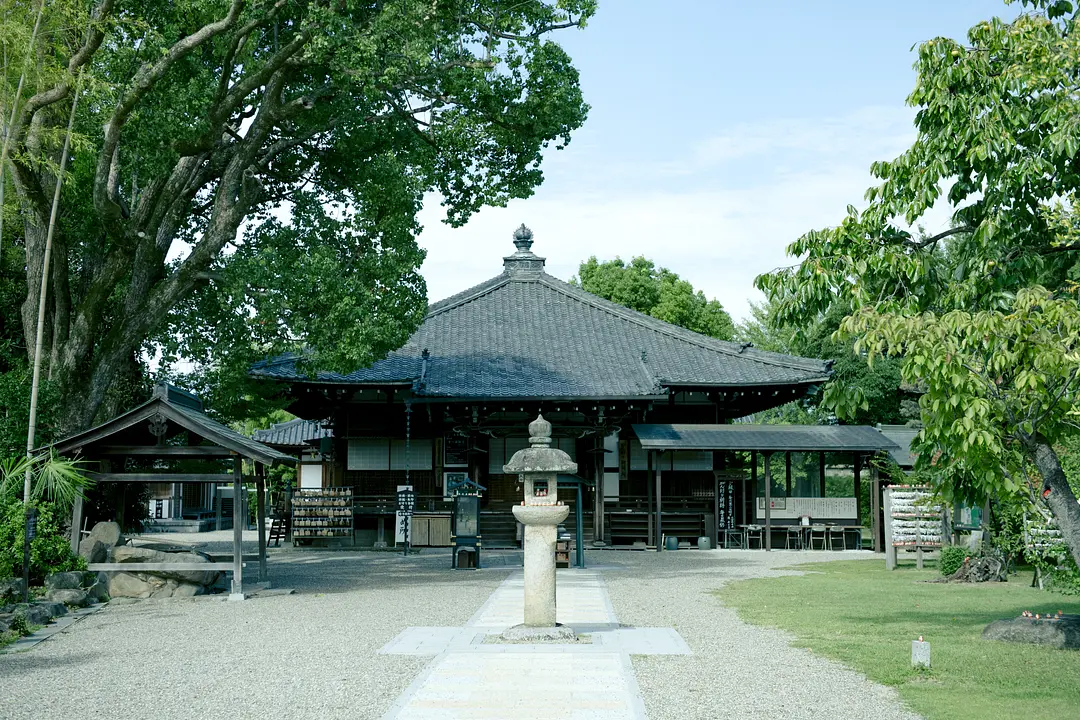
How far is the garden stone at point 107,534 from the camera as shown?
47.5 feet

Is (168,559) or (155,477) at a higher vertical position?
(155,477)

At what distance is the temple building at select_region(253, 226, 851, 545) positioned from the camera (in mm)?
23938

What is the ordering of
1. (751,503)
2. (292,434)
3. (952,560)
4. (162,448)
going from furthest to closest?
(292,434)
(751,503)
(952,560)
(162,448)

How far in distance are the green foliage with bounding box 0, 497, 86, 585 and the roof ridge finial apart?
18.9 metres

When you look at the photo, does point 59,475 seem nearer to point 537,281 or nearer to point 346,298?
point 346,298

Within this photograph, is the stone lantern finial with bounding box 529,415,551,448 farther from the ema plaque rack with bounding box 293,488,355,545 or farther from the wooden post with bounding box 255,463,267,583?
the ema plaque rack with bounding box 293,488,355,545

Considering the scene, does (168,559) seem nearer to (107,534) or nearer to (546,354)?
(107,534)

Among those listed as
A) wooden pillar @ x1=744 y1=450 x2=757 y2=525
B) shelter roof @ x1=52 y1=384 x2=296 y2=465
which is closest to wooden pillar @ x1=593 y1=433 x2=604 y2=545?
wooden pillar @ x1=744 y1=450 x2=757 y2=525

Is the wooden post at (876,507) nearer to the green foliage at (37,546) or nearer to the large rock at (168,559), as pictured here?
the large rock at (168,559)

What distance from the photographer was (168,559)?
565 inches

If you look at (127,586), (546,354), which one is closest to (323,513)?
(546,354)

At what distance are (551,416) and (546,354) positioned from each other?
2.15 metres

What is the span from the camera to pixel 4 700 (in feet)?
24.0

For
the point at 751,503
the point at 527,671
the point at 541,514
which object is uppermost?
the point at 541,514
